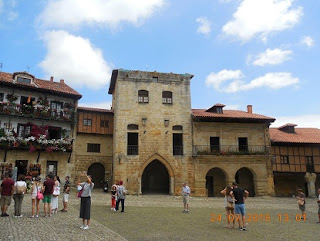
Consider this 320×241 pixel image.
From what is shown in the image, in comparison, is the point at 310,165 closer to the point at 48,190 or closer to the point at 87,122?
the point at 87,122

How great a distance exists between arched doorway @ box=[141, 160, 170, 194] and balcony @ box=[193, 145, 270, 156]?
516 cm

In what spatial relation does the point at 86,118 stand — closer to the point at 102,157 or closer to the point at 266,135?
the point at 102,157

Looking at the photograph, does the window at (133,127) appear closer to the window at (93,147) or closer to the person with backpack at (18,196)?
the window at (93,147)

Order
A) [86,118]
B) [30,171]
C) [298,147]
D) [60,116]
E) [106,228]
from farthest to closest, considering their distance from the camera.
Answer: [298,147] < [86,118] < [60,116] < [30,171] < [106,228]

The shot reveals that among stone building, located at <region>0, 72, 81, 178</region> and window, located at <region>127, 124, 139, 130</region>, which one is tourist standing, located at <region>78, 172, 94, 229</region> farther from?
window, located at <region>127, 124, 139, 130</region>

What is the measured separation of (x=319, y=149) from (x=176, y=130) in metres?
15.9

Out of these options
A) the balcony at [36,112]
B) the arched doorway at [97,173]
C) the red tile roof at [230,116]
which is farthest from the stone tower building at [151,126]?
the balcony at [36,112]

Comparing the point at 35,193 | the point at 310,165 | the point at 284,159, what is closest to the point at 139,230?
the point at 35,193

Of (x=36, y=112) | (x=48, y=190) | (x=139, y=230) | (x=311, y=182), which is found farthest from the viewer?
(x=311, y=182)

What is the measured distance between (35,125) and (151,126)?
10435 mm

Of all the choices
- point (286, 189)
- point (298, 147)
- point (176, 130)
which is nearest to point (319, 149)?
point (298, 147)

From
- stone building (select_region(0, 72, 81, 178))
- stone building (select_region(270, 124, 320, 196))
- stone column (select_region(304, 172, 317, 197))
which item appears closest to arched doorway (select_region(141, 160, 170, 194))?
stone building (select_region(0, 72, 81, 178))

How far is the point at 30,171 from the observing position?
24.0 meters

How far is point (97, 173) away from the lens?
94.3ft
